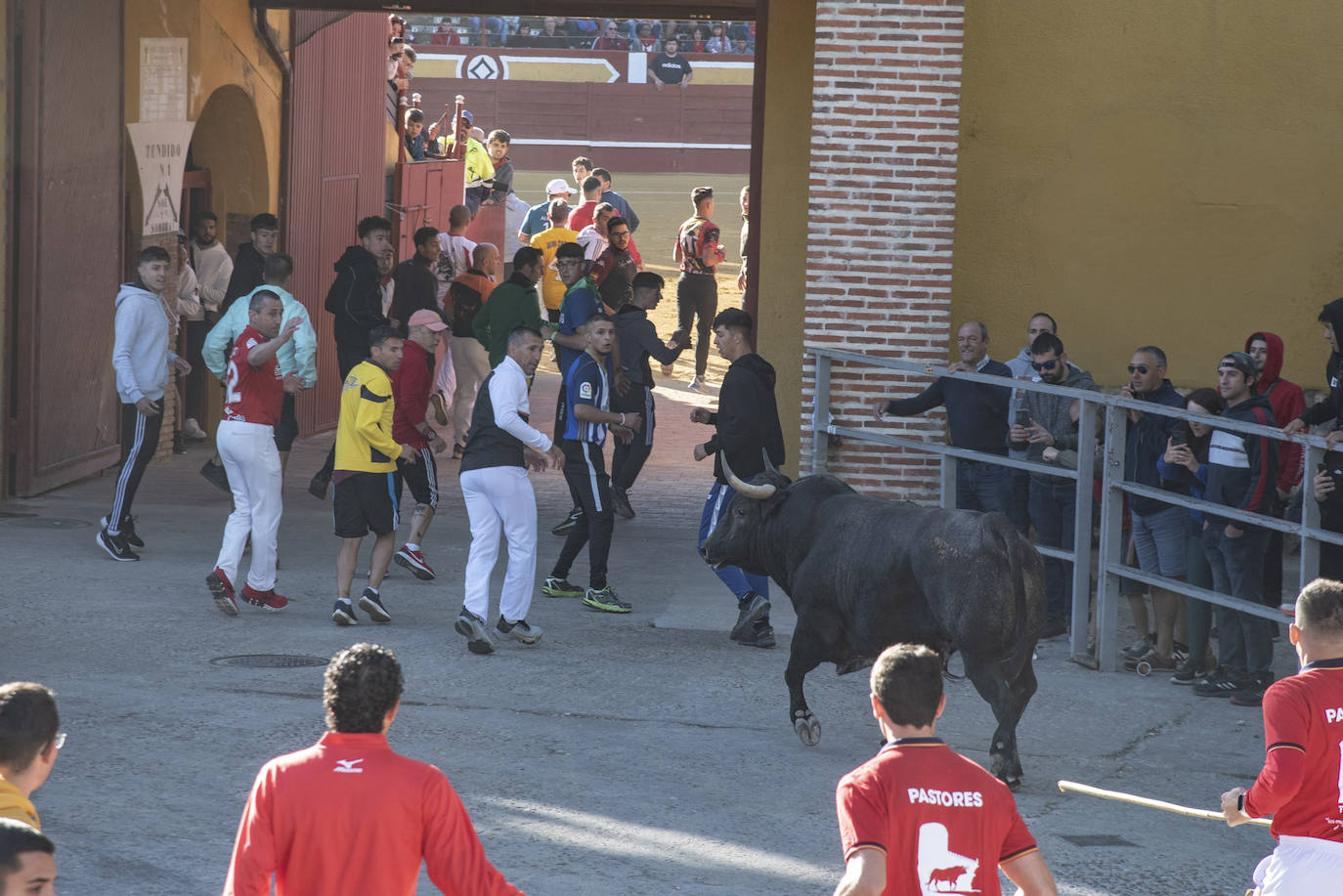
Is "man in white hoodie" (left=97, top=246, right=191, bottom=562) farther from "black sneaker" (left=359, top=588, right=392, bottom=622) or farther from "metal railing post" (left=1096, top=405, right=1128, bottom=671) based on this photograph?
"metal railing post" (left=1096, top=405, right=1128, bottom=671)

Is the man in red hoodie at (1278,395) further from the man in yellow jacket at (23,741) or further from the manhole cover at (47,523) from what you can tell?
the manhole cover at (47,523)

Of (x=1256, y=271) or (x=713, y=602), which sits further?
(x=1256, y=271)

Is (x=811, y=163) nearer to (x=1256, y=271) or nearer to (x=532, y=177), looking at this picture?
(x=1256, y=271)

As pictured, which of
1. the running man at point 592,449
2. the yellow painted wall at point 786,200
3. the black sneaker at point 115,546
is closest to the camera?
the running man at point 592,449

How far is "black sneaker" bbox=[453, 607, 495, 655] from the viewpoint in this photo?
935 centimetres

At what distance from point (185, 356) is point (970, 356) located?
8923 mm

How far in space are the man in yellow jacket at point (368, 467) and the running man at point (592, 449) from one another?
1203 millimetres

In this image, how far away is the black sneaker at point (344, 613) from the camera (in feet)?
32.2

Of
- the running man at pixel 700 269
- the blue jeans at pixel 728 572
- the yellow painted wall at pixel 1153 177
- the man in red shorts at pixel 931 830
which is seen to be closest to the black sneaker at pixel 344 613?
the blue jeans at pixel 728 572

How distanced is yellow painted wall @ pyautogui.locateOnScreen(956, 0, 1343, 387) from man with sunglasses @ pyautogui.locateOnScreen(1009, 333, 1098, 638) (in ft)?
6.74

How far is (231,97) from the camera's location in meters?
16.7

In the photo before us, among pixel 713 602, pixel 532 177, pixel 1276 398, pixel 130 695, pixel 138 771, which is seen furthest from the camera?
pixel 532 177

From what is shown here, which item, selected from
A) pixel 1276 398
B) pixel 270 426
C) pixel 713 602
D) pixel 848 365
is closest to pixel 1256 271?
pixel 1276 398

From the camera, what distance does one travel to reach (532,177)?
39188mm
